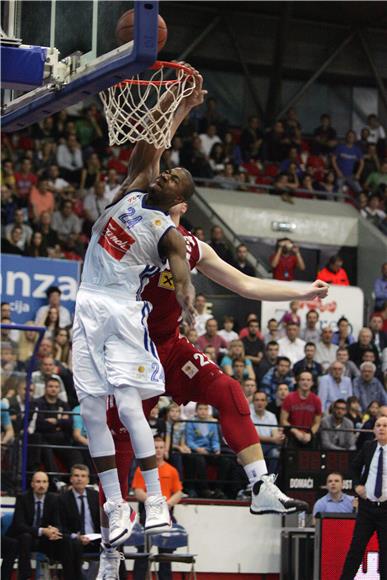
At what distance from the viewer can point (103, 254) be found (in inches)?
317

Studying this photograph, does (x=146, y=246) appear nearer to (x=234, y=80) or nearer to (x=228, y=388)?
(x=228, y=388)

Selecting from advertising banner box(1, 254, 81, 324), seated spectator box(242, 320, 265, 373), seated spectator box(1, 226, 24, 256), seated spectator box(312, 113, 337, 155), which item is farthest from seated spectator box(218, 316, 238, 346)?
seated spectator box(312, 113, 337, 155)

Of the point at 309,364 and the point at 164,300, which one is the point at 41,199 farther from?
the point at 164,300

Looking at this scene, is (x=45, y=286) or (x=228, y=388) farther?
(x=45, y=286)

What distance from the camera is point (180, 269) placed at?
7.62 m

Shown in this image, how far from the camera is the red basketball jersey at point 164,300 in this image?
27.6ft

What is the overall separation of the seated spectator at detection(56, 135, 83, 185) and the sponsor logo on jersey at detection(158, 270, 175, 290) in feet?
52.3

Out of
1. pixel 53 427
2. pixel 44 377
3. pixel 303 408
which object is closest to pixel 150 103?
pixel 53 427

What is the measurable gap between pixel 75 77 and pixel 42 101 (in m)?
0.45

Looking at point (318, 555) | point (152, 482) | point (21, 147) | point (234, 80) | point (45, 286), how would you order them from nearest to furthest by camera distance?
1. point (152, 482)
2. point (318, 555)
3. point (45, 286)
4. point (21, 147)
5. point (234, 80)

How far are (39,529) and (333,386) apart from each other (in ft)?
21.6

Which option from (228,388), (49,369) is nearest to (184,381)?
(228,388)

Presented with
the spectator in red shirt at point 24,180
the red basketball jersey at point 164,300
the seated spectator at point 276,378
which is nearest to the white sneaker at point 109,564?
the red basketball jersey at point 164,300

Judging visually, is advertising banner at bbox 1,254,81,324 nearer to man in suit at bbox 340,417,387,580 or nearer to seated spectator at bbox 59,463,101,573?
seated spectator at bbox 59,463,101,573
